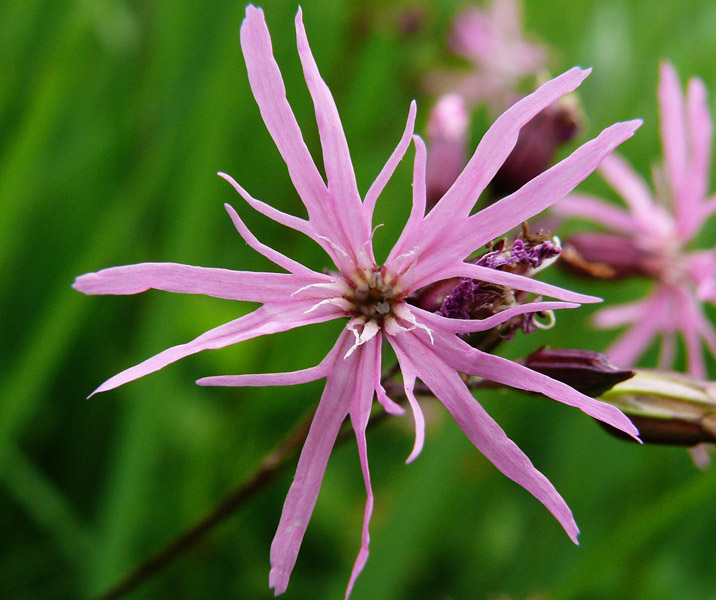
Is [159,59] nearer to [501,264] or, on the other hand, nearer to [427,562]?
[501,264]

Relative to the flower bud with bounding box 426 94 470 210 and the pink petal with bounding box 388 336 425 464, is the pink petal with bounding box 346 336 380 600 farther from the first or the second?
the flower bud with bounding box 426 94 470 210

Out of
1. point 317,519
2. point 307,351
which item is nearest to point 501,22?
point 307,351

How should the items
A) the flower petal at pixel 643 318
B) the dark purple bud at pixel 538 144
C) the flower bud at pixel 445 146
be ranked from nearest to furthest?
the dark purple bud at pixel 538 144 < the flower bud at pixel 445 146 < the flower petal at pixel 643 318

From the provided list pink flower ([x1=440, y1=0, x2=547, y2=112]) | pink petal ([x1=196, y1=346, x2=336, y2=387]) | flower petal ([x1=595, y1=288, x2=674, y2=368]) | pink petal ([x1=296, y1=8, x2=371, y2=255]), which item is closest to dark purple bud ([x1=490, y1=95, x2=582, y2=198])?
flower petal ([x1=595, y1=288, x2=674, y2=368])

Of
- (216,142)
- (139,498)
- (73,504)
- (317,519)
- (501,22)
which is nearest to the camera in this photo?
(139,498)

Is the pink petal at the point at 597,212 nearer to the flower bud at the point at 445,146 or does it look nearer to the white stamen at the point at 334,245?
the flower bud at the point at 445,146

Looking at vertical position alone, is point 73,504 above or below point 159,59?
below

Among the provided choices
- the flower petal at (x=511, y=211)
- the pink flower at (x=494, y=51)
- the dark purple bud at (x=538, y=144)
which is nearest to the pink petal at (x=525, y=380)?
the flower petal at (x=511, y=211)
